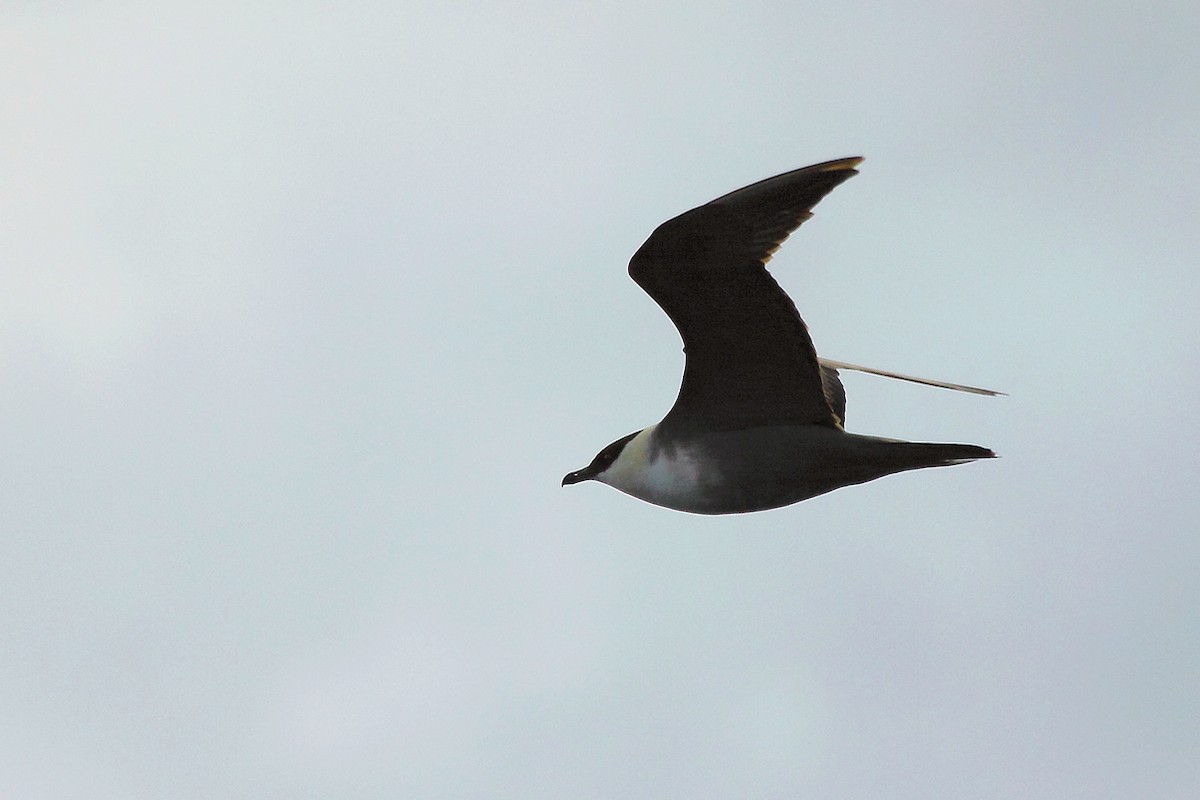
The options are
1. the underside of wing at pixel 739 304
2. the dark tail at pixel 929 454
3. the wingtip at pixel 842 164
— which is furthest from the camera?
the dark tail at pixel 929 454

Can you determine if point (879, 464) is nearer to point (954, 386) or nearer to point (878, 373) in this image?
point (954, 386)

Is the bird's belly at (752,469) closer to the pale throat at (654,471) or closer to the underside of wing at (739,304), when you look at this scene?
the pale throat at (654,471)

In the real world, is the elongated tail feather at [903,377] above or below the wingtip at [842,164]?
below

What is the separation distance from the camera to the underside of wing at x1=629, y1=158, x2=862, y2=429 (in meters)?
8.79

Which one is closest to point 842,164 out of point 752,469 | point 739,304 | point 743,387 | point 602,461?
point 739,304

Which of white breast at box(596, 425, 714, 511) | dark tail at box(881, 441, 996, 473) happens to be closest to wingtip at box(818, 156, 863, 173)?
dark tail at box(881, 441, 996, 473)

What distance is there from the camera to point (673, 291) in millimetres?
9383

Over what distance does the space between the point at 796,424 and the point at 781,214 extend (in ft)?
6.01

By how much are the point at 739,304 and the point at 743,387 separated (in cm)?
86

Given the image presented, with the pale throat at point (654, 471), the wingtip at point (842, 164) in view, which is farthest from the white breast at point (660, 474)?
the wingtip at point (842, 164)

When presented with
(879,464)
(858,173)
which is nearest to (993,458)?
(879,464)

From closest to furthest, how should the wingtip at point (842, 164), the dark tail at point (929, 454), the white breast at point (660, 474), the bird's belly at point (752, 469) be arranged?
the wingtip at point (842, 164) → the dark tail at point (929, 454) → the bird's belly at point (752, 469) → the white breast at point (660, 474)

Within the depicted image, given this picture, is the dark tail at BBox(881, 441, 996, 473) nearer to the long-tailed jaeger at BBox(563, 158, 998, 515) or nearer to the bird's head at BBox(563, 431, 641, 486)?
the long-tailed jaeger at BBox(563, 158, 998, 515)

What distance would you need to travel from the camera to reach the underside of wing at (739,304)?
8789 millimetres
